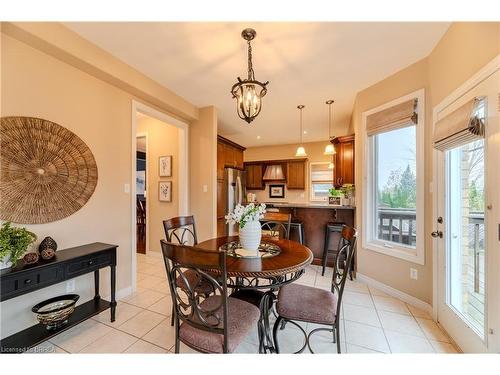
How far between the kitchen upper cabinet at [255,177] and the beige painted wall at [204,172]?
10.1 feet

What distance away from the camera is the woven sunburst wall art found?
5.66ft

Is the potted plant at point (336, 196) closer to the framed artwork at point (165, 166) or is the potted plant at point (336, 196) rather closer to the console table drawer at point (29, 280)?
the framed artwork at point (165, 166)

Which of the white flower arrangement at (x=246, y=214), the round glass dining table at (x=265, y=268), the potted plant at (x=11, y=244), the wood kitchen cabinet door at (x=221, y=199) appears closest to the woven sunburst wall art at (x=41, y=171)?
the potted plant at (x=11, y=244)

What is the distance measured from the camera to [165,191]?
162 inches

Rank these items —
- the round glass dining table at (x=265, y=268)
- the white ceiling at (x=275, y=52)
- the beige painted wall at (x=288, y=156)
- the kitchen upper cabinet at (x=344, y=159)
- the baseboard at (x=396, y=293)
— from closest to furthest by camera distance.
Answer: the round glass dining table at (x=265, y=268), the white ceiling at (x=275, y=52), the baseboard at (x=396, y=293), the kitchen upper cabinet at (x=344, y=159), the beige painted wall at (x=288, y=156)

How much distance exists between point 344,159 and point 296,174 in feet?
8.08

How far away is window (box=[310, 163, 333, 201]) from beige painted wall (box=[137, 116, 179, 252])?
402 centimetres

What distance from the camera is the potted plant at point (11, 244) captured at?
148 centimetres

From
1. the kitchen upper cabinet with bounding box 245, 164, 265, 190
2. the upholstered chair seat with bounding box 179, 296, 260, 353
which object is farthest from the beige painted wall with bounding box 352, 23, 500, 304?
the kitchen upper cabinet with bounding box 245, 164, 265, 190

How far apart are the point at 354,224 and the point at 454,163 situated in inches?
68.2

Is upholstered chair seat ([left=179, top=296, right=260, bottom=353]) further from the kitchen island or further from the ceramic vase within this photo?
the kitchen island

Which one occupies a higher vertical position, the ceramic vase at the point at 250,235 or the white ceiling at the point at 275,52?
the white ceiling at the point at 275,52

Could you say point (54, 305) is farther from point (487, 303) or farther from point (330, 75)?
point (330, 75)

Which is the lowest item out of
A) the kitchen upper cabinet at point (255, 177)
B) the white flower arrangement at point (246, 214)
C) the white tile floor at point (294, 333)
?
the white tile floor at point (294, 333)
